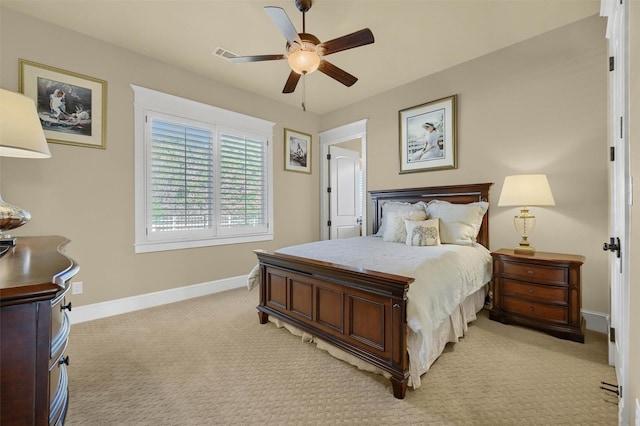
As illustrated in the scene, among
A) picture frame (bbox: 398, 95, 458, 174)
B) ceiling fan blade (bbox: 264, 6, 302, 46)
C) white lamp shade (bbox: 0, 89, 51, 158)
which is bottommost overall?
→ white lamp shade (bbox: 0, 89, 51, 158)

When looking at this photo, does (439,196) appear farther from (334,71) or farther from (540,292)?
(334,71)

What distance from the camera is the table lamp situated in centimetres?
134

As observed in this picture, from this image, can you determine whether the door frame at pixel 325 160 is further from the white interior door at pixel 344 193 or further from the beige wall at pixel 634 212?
the beige wall at pixel 634 212

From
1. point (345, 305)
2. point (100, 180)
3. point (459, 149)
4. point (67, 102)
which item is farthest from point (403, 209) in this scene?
point (67, 102)

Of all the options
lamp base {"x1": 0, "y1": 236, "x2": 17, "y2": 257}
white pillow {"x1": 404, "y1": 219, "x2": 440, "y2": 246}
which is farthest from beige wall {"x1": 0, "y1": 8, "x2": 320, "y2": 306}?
white pillow {"x1": 404, "y1": 219, "x2": 440, "y2": 246}

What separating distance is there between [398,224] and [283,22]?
2296 millimetres

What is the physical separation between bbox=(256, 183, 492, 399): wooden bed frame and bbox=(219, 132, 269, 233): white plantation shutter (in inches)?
58.4

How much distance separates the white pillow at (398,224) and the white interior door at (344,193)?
73.1 inches

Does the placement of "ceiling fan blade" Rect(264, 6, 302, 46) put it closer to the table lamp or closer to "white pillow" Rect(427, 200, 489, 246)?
the table lamp

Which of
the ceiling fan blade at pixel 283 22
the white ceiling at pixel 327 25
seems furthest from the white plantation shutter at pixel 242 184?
the ceiling fan blade at pixel 283 22

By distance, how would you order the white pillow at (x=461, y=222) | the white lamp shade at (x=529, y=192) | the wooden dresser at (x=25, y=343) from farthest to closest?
the white pillow at (x=461, y=222) < the white lamp shade at (x=529, y=192) < the wooden dresser at (x=25, y=343)

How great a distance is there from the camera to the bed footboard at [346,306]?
166 cm

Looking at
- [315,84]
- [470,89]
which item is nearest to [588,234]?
[470,89]

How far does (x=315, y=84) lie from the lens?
3.83 m
